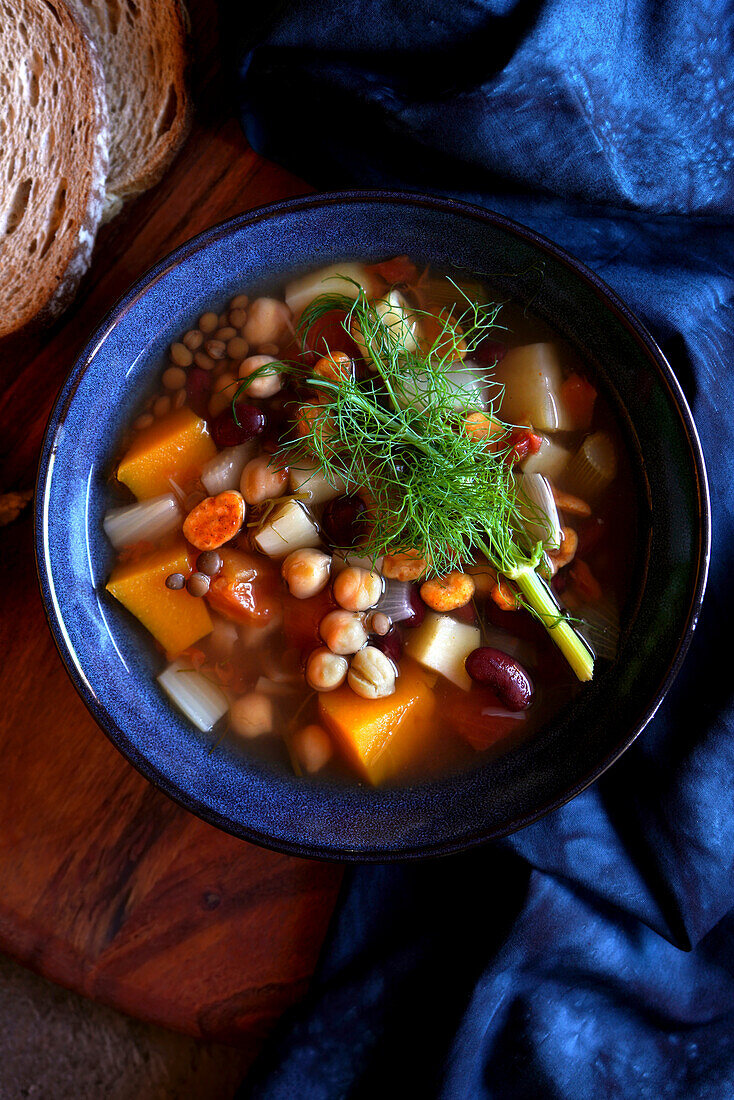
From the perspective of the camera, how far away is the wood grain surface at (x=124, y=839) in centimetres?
190

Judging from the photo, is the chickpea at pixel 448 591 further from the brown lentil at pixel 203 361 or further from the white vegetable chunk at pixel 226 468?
the brown lentil at pixel 203 361

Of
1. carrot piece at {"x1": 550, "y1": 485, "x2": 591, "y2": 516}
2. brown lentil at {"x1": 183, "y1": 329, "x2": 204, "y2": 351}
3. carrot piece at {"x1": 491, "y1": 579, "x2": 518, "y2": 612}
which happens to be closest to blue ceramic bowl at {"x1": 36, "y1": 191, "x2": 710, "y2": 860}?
brown lentil at {"x1": 183, "y1": 329, "x2": 204, "y2": 351}

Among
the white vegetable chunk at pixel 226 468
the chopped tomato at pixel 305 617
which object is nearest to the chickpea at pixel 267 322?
the white vegetable chunk at pixel 226 468

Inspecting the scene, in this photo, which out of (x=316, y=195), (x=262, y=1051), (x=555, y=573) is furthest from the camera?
(x=262, y=1051)

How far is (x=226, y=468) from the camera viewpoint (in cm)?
175

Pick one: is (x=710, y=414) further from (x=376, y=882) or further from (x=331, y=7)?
(x=376, y=882)

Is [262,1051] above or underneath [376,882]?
underneath

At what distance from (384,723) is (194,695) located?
0.41m

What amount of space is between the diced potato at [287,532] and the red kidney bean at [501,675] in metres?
0.41

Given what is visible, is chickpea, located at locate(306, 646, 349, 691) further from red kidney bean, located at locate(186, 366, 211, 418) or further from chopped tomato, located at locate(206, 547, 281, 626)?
red kidney bean, located at locate(186, 366, 211, 418)

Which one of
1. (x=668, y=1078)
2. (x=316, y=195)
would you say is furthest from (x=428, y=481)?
(x=668, y=1078)

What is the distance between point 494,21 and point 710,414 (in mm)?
930

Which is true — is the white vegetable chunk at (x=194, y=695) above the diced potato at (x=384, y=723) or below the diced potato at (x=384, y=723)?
above

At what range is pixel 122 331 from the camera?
1656mm
